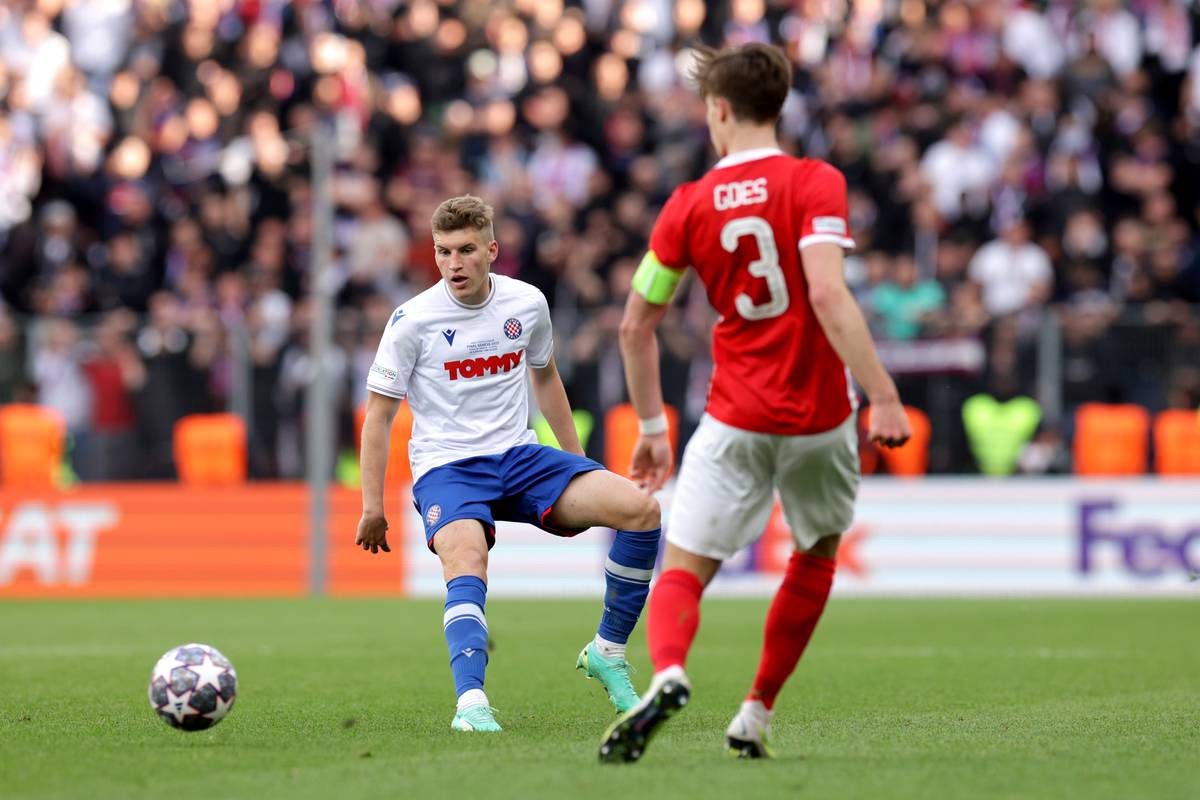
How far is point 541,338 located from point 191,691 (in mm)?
1972

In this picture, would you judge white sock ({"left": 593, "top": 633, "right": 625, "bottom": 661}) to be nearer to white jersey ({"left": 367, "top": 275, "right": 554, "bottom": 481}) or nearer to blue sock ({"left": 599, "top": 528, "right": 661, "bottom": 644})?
blue sock ({"left": 599, "top": 528, "right": 661, "bottom": 644})

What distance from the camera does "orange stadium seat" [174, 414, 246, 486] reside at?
685 inches

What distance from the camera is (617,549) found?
294 inches

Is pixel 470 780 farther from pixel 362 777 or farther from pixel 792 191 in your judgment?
pixel 792 191

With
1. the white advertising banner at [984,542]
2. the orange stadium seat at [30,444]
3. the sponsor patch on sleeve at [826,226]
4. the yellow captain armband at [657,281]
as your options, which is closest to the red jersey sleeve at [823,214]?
the sponsor patch on sleeve at [826,226]

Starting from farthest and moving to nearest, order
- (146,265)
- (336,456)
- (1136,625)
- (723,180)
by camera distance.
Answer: (146,265), (336,456), (1136,625), (723,180)

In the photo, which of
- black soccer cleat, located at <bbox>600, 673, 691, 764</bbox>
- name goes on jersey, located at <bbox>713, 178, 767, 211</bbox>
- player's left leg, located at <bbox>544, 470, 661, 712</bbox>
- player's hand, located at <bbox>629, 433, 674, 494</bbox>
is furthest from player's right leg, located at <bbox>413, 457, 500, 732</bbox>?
name goes on jersey, located at <bbox>713, 178, 767, 211</bbox>

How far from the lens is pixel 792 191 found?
18.9 ft

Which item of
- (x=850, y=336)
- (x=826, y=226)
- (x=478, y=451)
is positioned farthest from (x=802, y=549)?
(x=478, y=451)

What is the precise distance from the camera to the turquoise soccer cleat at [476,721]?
273 inches

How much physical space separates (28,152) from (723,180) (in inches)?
677

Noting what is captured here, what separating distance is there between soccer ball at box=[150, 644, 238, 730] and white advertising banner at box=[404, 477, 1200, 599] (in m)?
9.38

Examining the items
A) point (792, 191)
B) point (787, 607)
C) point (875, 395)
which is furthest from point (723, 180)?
point (787, 607)

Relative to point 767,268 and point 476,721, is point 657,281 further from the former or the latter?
point 476,721
